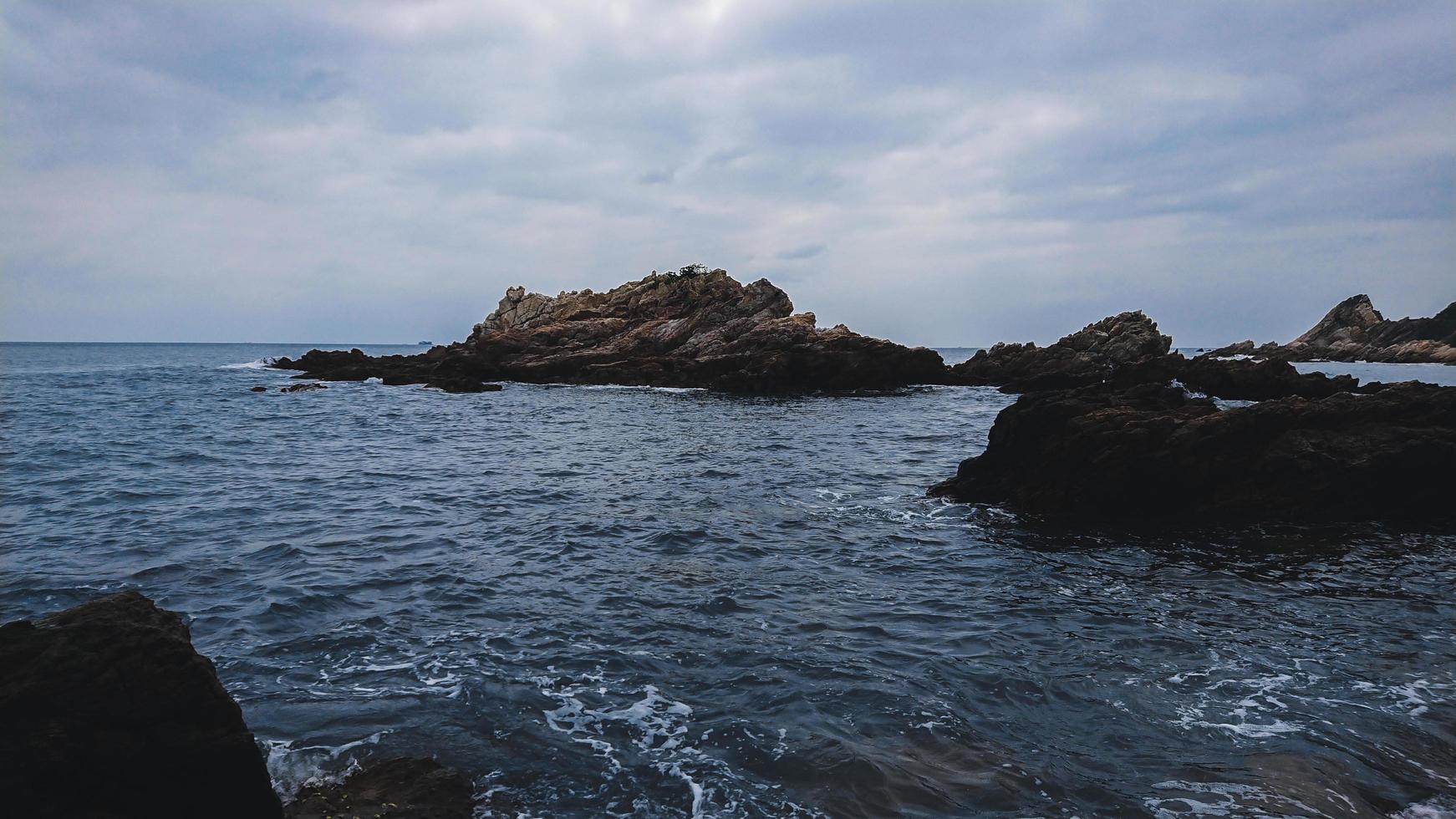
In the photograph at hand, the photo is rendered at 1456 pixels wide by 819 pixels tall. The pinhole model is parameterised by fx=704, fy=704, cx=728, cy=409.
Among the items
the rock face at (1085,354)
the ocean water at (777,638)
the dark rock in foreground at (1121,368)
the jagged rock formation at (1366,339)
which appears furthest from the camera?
the jagged rock formation at (1366,339)

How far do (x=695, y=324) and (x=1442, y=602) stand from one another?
62.7m

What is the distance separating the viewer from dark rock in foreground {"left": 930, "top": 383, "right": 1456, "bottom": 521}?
16.9m

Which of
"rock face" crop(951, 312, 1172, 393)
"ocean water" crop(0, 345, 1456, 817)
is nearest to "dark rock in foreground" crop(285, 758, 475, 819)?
"ocean water" crop(0, 345, 1456, 817)

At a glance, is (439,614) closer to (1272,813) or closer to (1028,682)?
(1028,682)

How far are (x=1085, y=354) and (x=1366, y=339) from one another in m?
112

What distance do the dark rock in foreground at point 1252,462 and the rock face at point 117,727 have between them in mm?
17440

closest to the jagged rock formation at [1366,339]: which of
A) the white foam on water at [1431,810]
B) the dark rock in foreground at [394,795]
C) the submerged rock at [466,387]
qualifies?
the submerged rock at [466,387]

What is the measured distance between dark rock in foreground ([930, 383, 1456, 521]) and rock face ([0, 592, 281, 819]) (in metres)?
17.4

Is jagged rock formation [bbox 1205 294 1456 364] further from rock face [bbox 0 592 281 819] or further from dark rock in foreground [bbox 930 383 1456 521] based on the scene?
rock face [bbox 0 592 281 819]

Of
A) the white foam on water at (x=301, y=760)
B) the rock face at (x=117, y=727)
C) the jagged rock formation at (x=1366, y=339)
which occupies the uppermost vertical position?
the jagged rock formation at (x=1366, y=339)

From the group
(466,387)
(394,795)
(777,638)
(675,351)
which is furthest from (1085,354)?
(394,795)

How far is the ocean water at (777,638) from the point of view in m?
6.91

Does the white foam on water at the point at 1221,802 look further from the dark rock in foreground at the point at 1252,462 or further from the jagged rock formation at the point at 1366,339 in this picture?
the jagged rock formation at the point at 1366,339

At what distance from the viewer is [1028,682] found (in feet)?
29.0
